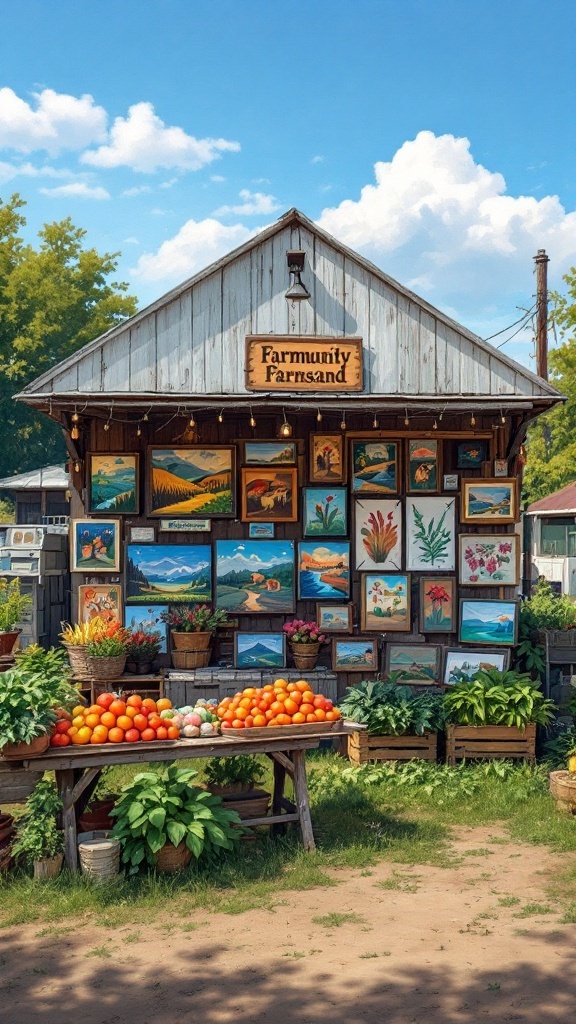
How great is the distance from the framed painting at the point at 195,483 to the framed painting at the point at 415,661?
2.91 metres

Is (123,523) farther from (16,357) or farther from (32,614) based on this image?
(16,357)

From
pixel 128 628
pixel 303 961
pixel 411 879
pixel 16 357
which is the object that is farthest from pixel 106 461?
pixel 16 357

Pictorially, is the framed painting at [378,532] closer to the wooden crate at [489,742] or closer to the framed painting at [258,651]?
the framed painting at [258,651]

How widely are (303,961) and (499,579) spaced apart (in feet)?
24.0

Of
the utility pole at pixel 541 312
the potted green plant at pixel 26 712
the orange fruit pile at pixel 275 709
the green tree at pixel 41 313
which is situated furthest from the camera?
the green tree at pixel 41 313

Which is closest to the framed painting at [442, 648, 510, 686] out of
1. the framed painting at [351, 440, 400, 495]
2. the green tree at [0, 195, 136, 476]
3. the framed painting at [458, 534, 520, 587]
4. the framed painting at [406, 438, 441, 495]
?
the framed painting at [458, 534, 520, 587]

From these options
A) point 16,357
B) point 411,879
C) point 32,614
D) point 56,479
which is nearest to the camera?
point 411,879

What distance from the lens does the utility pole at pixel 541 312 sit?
21.6m

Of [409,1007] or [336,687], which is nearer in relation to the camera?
[409,1007]

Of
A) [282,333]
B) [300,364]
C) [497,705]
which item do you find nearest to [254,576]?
[300,364]

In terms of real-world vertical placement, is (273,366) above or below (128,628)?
above

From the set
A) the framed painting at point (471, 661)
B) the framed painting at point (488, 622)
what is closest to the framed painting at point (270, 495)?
the framed painting at point (488, 622)

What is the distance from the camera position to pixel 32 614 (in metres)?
15.3

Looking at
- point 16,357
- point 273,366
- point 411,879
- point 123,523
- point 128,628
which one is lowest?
point 411,879
